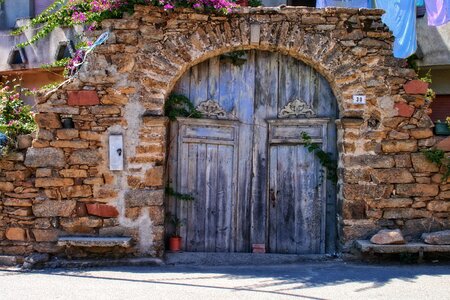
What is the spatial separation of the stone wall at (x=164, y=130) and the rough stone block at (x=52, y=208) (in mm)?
12

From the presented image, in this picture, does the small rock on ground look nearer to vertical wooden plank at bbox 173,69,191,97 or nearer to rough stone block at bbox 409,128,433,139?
rough stone block at bbox 409,128,433,139

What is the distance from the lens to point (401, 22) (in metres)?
7.91

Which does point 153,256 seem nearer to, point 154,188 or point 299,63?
point 154,188

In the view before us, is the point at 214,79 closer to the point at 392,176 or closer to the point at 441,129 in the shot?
the point at 392,176

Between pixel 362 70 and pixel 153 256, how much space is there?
337cm

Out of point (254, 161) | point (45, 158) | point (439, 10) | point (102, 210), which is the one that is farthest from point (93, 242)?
point (439, 10)

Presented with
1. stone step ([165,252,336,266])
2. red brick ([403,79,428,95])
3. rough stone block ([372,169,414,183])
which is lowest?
stone step ([165,252,336,266])

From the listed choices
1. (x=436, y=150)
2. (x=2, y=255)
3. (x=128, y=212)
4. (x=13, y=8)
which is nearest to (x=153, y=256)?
(x=128, y=212)

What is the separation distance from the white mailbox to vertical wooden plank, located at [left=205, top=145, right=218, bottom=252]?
109 cm

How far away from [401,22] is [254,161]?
126 inches

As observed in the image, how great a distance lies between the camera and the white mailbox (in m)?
6.35

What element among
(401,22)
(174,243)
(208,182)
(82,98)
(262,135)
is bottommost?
(174,243)

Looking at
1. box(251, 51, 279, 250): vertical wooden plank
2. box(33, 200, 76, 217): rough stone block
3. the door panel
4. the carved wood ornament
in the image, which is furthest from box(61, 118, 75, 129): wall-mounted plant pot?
the carved wood ornament

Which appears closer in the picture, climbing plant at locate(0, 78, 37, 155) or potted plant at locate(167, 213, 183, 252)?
climbing plant at locate(0, 78, 37, 155)
